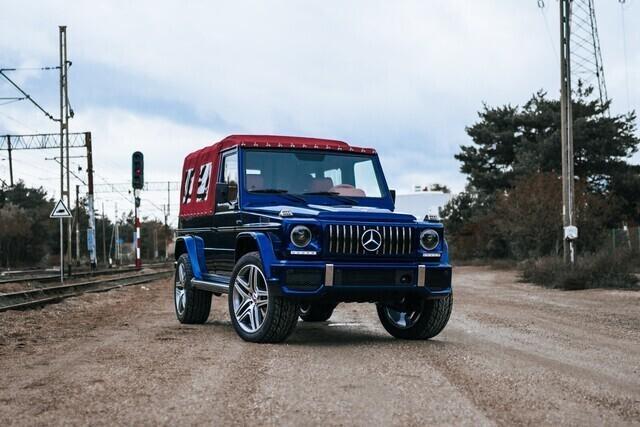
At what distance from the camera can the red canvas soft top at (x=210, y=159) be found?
973 cm

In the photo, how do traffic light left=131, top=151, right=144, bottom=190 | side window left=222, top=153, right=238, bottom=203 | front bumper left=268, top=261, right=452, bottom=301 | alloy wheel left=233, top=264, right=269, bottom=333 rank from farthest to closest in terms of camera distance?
traffic light left=131, top=151, right=144, bottom=190, side window left=222, top=153, right=238, bottom=203, alloy wheel left=233, top=264, right=269, bottom=333, front bumper left=268, top=261, right=452, bottom=301

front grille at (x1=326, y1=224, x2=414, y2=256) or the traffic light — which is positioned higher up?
the traffic light

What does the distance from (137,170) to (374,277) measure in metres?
25.6

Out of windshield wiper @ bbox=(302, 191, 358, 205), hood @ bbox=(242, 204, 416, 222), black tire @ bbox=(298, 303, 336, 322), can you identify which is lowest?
black tire @ bbox=(298, 303, 336, 322)

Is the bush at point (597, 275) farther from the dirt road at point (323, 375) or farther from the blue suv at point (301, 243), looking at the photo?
the blue suv at point (301, 243)

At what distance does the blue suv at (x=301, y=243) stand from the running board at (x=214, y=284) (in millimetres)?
23

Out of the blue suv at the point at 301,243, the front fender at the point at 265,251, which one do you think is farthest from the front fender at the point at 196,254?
the front fender at the point at 265,251

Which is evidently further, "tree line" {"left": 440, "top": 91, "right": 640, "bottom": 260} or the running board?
"tree line" {"left": 440, "top": 91, "right": 640, "bottom": 260}

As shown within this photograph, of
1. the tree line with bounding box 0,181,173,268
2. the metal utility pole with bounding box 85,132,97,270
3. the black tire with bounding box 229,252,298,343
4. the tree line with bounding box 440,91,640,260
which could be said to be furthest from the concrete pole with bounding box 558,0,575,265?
the tree line with bounding box 0,181,173,268

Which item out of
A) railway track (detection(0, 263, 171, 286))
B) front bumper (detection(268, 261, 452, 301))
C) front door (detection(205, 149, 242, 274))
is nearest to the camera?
front bumper (detection(268, 261, 452, 301))

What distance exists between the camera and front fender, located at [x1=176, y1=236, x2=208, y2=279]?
10.6m

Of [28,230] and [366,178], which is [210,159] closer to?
[366,178]

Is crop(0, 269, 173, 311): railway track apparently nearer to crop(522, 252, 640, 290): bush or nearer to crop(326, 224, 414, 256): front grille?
crop(326, 224, 414, 256): front grille

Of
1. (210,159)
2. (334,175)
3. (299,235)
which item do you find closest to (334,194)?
(334,175)
